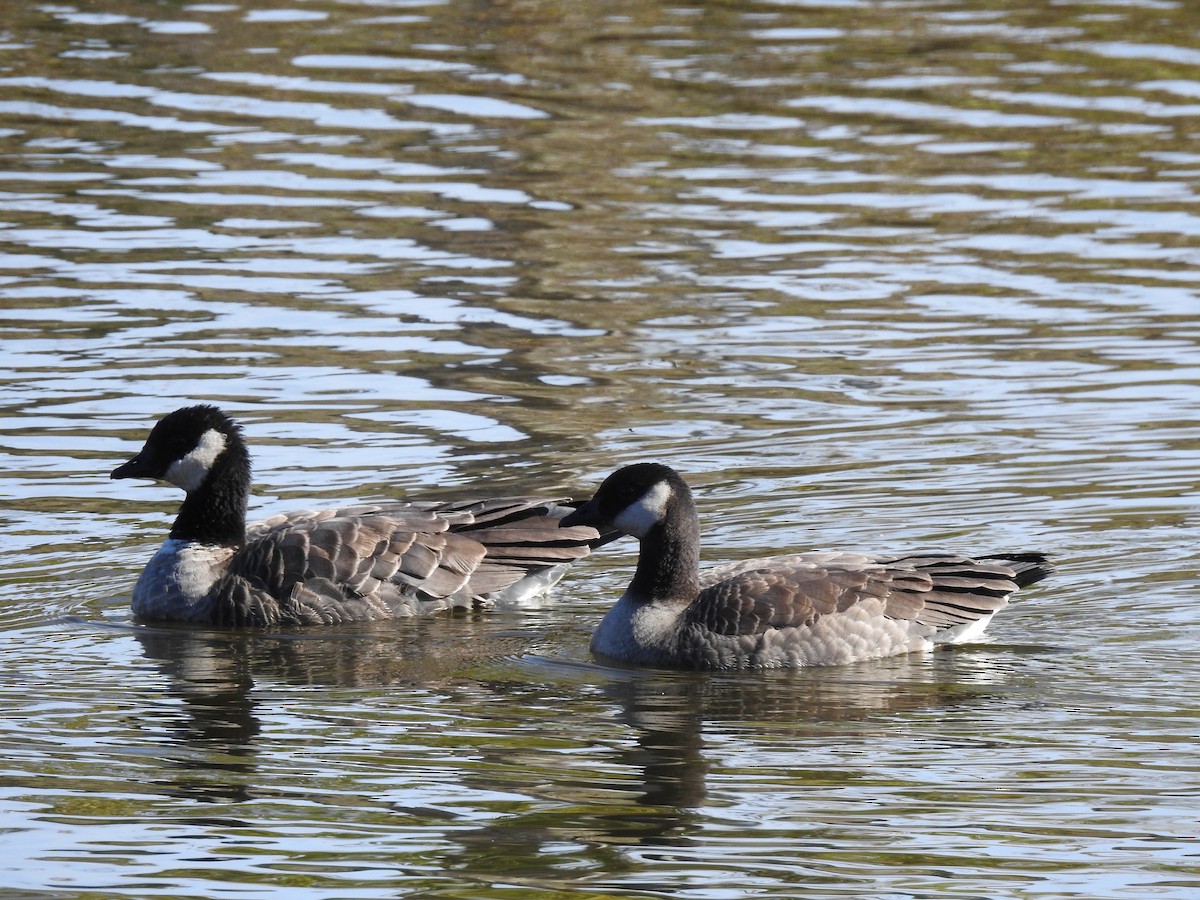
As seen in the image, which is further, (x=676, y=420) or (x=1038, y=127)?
(x=1038, y=127)

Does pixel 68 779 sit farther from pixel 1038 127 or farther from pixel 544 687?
pixel 1038 127

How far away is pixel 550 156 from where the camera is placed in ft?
77.0

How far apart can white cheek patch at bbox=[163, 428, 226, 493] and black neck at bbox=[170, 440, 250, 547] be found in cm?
3

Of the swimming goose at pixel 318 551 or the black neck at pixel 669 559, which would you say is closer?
the black neck at pixel 669 559

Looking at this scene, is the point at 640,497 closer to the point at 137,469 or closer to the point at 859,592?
the point at 859,592

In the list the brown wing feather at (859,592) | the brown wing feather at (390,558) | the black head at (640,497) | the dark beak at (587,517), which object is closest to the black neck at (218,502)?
the brown wing feather at (390,558)

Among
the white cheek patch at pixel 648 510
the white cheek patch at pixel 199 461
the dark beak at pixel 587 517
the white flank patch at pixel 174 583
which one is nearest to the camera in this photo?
the white cheek patch at pixel 648 510

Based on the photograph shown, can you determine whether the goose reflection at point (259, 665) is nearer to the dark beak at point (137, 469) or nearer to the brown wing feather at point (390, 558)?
the brown wing feather at point (390, 558)

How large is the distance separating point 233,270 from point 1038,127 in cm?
978

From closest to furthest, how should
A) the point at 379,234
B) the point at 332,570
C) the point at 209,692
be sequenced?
1. the point at 209,692
2. the point at 332,570
3. the point at 379,234

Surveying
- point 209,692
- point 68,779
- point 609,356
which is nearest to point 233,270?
point 609,356

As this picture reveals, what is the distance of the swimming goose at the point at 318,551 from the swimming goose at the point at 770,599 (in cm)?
111

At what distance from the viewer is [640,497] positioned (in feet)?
39.0

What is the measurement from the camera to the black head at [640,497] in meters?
11.9
